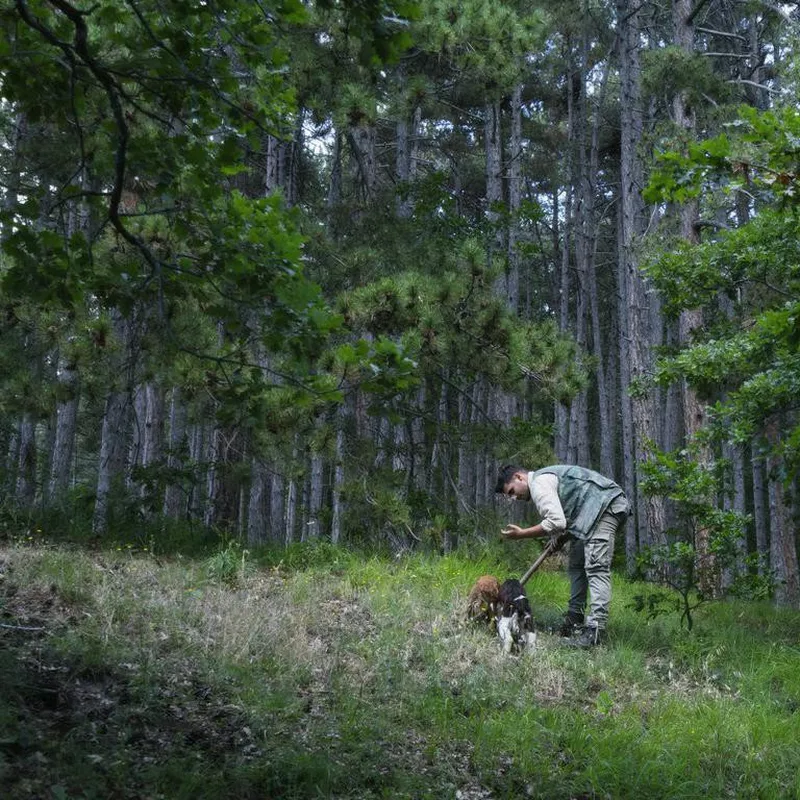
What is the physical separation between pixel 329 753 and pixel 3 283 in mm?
2716

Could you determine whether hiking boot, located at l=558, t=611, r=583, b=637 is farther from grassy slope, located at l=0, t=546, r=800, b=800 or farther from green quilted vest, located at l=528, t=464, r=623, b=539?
green quilted vest, located at l=528, t=464, r=623, b=539

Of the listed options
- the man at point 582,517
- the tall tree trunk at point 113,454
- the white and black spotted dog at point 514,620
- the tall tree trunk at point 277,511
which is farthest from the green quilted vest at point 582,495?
the tall tree trunk at point 277,511

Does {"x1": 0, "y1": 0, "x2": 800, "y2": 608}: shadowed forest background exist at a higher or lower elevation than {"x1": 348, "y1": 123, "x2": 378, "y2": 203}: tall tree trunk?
lower

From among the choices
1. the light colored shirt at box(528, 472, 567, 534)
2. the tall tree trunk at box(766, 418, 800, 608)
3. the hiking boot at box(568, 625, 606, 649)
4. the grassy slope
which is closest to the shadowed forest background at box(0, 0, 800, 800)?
the grassy slope

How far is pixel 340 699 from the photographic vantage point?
180 inches

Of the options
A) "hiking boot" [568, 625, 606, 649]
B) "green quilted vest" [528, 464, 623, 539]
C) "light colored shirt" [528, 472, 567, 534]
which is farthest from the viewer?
"green quilted vest" [528, 464, 623, 539]

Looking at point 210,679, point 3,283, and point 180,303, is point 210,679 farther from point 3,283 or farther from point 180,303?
point 180,303

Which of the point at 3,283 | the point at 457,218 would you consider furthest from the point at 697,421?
the point at 3,283

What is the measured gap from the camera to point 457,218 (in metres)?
10.2

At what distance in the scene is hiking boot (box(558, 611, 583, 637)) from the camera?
668cm

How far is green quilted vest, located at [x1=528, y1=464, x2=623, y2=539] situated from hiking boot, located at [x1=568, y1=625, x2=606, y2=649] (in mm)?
727

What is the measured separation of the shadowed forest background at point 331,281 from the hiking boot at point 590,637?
3.12ft

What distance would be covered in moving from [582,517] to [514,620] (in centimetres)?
111

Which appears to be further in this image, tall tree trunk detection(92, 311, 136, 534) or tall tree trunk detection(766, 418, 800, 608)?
tall tree trunk detection(766, 418, 800, 608)
